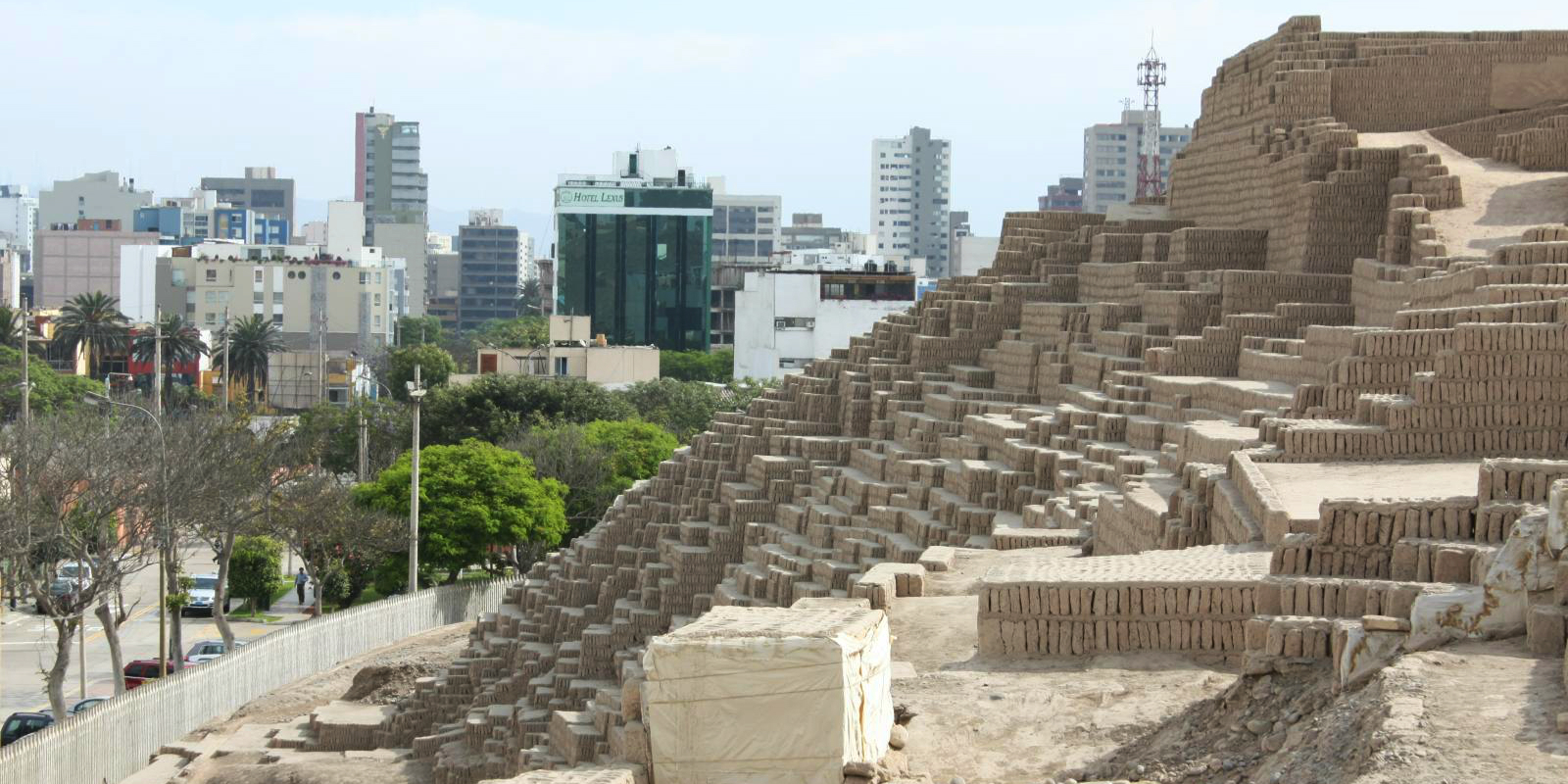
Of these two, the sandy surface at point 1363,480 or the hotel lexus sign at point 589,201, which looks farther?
the hotel lexus sign at point 589,201

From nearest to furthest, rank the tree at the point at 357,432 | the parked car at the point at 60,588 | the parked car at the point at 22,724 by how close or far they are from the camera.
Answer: the parked car at the point at 22,724, the parked car at the point at 60,588, the tree at the point at 357,432

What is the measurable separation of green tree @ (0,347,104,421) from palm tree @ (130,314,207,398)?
2.29m

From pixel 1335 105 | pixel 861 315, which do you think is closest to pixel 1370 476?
pixel 1335 105

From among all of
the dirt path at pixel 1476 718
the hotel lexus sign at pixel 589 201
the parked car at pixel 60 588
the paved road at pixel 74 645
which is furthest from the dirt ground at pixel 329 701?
the hotel lexus sign at pixel 589 201

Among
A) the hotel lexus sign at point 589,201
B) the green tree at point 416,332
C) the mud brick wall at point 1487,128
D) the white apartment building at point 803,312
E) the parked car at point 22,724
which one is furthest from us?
the green tree at point 416,332

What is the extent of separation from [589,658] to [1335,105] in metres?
13.1

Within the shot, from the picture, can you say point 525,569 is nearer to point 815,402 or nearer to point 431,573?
point 431,573

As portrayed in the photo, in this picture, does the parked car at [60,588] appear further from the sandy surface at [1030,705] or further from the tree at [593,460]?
the sandy surface at [1030,705]

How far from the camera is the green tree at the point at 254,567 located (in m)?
44.2

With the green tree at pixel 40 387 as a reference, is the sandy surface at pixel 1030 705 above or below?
above

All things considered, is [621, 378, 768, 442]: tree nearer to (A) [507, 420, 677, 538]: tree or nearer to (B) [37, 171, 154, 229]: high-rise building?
(A) [507, 420, 677, 538]: tree

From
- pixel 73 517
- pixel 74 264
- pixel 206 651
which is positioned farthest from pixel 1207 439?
pixel 74 264

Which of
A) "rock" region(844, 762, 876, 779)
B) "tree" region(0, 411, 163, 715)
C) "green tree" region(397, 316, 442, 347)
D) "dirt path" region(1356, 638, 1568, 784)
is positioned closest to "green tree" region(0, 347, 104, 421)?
"tree" region(0, 411, 163, 715)

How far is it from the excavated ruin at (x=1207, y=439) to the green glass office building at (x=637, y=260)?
65082 millimetres
